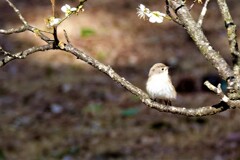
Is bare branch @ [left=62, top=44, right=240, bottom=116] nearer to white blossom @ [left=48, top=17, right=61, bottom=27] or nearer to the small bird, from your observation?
white blossom @ [left=48, top=17, right=61, bottom=27]

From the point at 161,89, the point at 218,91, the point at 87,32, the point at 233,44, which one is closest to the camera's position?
the point at 218,91

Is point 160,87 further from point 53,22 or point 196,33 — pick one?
point 53,22

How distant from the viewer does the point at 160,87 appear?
6.85 metres

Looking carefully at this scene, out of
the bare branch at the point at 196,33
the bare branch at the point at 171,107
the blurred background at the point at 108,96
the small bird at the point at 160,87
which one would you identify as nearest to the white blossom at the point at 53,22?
the bare branch at the point at 171,107

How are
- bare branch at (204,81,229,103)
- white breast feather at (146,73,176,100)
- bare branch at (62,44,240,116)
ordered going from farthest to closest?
white breast feather at (146,73,176,100), bare branch at (62,44,240,116), bare branch at (204,81,229,103)

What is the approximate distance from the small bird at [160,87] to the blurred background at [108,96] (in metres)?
5.48

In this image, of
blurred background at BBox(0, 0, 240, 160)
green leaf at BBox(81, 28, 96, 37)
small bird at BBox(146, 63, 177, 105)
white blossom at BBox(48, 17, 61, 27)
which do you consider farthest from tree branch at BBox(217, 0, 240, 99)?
green leaf at BBox(81, 28, 96, 37)

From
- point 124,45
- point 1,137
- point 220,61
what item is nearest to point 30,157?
point 1,137

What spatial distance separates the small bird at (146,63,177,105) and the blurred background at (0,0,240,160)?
5476mm

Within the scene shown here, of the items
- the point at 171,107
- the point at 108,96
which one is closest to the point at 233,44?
the point at 171,107

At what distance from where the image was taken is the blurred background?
43.9 ft

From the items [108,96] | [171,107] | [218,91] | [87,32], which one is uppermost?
[87,32]

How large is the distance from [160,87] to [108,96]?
893 cm

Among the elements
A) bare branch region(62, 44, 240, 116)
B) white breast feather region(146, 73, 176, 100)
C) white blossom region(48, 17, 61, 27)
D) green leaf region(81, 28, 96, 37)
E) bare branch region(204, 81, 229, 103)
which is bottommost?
bare branch region(204, 81, 229, 103)
